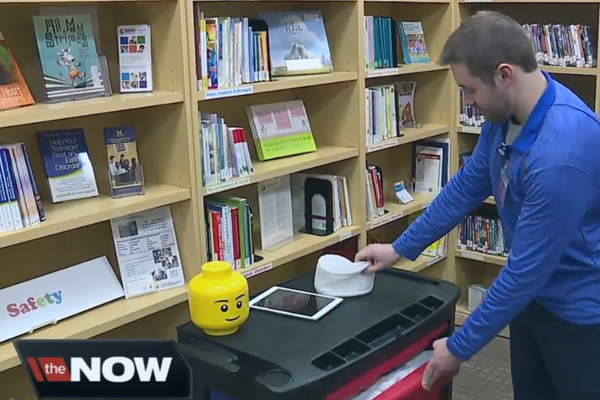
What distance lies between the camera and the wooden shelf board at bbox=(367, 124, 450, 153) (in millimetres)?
3233

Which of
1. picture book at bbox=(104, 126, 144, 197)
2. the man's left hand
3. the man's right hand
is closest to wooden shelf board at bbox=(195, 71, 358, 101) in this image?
picture book at bbox=(104, 126, 144, 197)

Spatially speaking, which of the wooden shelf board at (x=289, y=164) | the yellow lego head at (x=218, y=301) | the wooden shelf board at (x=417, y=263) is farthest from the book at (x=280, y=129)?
the yellow lego head at (x=218, y=301)

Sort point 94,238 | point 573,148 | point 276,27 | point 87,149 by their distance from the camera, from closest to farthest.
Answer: point 573,148 < point 87,149 < point 94,238 < point 276,27

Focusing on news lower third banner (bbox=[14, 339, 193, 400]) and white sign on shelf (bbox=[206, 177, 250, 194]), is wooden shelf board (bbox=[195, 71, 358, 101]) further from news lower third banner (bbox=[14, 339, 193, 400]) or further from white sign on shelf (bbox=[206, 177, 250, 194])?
news lower third banner (bbox=[14, 339, 193, 400])

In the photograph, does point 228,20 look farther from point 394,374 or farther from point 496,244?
point 496,244

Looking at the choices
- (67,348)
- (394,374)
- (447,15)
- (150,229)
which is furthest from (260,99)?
(67,348)

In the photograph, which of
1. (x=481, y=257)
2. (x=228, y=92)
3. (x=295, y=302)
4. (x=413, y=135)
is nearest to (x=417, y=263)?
(x=481, y=257)

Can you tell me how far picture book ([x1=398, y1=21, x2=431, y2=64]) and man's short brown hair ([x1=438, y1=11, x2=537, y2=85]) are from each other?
75.2 inches

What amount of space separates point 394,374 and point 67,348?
1.12 m

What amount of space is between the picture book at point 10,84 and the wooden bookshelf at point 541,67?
2.24 m

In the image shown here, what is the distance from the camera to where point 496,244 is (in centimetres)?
371

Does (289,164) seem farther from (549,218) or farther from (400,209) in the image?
(549,218)

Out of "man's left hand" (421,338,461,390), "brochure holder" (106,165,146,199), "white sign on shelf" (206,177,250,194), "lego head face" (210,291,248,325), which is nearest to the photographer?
"man's left hand" (421,338,461,390)

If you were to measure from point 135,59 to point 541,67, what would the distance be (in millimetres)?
1925
